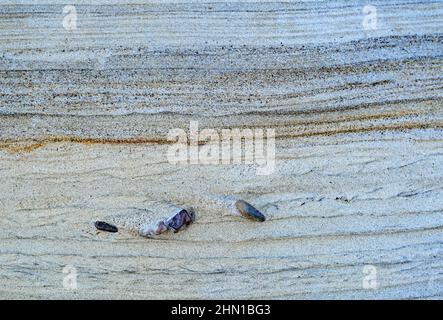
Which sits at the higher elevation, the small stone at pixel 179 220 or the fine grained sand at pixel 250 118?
the fine grained sand at pixel 250 118

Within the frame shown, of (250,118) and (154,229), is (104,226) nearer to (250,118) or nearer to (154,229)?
(154,229)

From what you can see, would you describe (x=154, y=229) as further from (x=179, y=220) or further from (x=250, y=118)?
(x=250, y=118)

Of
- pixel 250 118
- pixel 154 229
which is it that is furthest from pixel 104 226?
pixel 250 118

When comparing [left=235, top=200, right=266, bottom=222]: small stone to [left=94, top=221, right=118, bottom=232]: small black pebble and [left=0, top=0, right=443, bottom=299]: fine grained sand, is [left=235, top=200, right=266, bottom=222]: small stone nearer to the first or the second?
[left=0, top=0, right=443, bottom=299]: fine grained sand

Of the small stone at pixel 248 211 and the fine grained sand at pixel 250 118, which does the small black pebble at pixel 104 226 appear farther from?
the small stone at pixel 248 211

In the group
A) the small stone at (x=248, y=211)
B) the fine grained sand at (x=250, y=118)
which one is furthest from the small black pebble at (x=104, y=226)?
the small stone at (x=248, y=211)

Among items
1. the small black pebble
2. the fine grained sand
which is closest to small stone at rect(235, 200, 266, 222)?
the fine grained sand

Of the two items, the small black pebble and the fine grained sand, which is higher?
the fine grained sand
